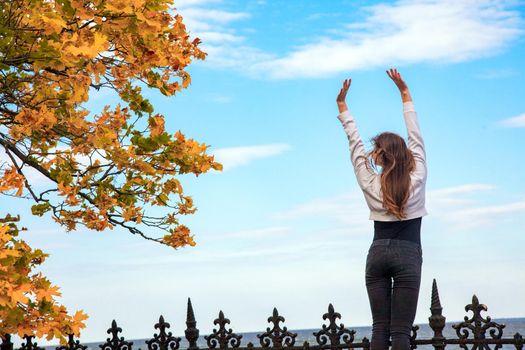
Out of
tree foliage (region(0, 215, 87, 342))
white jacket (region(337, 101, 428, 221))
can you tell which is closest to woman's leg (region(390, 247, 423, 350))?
white jacket (region(337, 101, 428, 221))

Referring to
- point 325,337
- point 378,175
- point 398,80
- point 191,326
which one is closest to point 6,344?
point 191,326

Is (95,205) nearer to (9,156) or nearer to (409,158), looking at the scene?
(9,156)

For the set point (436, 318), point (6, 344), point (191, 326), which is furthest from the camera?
point (6, 344)

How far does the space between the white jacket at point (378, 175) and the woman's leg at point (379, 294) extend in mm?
389

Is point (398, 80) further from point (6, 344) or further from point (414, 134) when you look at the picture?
point (6, 344)

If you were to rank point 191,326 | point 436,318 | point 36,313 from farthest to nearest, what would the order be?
point 191,326, point 436,318, point 36,313

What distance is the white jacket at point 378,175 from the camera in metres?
6.59

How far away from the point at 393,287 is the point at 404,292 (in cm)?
12

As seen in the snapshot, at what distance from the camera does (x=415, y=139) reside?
684 centimetres

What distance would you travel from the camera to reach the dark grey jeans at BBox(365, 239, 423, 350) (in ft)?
21.0

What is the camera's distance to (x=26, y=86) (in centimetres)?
935

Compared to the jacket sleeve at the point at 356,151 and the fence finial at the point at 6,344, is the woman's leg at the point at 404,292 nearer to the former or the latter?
the jacket sleeve at the point at 356,151

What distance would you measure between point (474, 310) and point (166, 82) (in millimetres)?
4870

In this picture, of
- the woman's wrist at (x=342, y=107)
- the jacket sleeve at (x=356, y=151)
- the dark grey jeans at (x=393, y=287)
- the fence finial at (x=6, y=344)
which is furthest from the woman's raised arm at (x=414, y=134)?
the fence finial at (x=6, y=344)
